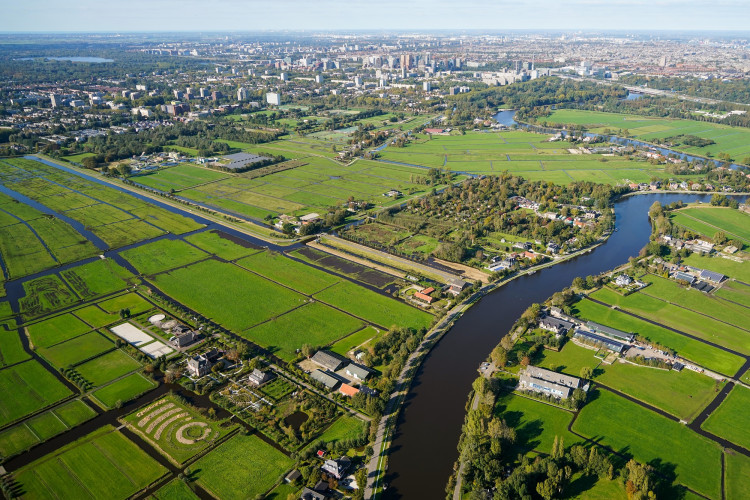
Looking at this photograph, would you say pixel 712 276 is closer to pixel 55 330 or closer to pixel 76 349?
pixel 76 349

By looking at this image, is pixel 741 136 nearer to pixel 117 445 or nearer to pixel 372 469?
pixel 372 469

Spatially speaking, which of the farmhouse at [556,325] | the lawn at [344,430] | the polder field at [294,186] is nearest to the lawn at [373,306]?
the farmhouse at [556,325]

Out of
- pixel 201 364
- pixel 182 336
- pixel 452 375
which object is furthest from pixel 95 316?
pixel 452 375

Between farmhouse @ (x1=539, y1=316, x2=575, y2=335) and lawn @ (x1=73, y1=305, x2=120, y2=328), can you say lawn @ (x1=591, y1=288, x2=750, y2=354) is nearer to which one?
farmhouse @ (x1=539, y1=316, x2=575, y2=335)

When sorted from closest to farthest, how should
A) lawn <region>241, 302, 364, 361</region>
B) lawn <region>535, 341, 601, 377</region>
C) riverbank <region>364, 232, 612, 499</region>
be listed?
riverbank <region>364, 232, 612, 499</region> → lawn <region>535, 341, 601, 377</region> → lawn <region>241, 302, 364, 361</region>

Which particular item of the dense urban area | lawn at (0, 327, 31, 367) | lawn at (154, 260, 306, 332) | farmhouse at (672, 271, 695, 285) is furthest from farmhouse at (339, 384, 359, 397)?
farmhouse at (672, 271, 695, 285)

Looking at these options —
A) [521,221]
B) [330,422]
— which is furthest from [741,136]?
[330,422]
